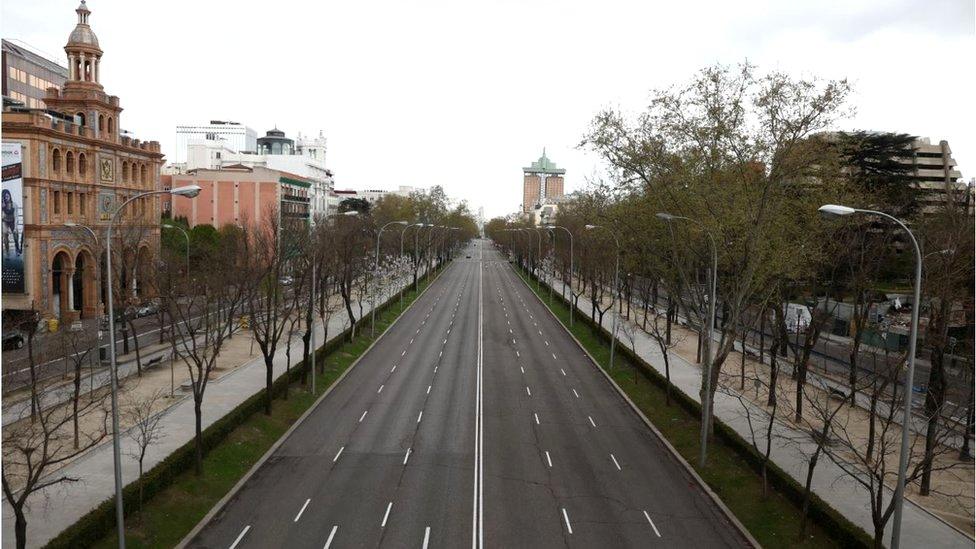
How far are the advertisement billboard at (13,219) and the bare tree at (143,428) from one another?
2085cm

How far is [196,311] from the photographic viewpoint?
2180 inches

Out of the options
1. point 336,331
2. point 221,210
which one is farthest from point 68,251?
point 221,210

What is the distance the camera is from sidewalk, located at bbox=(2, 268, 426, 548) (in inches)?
720

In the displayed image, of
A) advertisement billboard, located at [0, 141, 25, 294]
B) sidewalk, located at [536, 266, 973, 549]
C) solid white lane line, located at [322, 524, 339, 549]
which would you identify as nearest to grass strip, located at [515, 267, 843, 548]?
sidewalk, located at [536, 266, 973, 549]

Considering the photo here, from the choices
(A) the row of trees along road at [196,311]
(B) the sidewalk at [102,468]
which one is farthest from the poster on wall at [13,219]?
(B) the sidewalk at [102,468]

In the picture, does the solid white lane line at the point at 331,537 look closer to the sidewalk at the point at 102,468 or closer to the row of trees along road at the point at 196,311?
the row of trees along road at the point at 196,311

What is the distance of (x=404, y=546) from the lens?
18234 mm

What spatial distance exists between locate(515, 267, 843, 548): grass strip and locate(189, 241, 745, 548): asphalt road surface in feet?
2.54

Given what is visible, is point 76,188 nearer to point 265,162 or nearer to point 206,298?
point 206,298

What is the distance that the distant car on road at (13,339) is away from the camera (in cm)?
4012

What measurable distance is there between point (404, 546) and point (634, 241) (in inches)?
760

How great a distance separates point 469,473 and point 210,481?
816 centimetres

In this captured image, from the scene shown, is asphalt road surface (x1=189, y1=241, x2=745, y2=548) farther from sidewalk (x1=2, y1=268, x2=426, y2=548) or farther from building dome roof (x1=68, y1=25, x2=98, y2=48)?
building dome roof (x1=68, y1=25, x2=98, y2=48)

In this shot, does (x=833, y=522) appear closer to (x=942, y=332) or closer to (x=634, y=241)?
(x=942, y=332)
